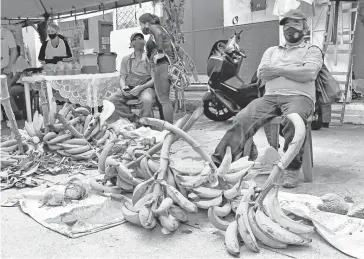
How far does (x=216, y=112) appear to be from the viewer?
7309 millimetres

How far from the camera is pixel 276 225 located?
2.38 meters

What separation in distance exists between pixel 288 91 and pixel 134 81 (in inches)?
113

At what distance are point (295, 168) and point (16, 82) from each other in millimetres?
6718

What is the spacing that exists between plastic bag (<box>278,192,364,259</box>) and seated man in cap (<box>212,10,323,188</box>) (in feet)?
2.77

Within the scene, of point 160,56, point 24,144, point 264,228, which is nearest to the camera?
point 264,228

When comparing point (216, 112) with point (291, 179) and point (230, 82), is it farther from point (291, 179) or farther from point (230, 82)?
point (291, 179)

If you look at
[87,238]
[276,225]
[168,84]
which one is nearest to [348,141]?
[168,84]

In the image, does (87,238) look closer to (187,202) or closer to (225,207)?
(187,202)

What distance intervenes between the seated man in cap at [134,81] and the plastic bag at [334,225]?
3257mm

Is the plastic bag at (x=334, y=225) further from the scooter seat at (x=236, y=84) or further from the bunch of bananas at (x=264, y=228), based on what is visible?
the scooter seat at (x=236, y=84)

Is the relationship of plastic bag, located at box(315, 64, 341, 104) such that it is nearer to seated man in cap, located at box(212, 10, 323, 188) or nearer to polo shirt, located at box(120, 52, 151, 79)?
seated man in cap, located at box(212, 10, 323, 188)

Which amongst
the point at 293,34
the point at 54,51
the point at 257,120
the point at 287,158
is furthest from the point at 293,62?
the point at 54,51

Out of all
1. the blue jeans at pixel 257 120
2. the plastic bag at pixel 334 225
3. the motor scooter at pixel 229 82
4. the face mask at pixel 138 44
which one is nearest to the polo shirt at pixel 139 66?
the face mask at pixel 138 44

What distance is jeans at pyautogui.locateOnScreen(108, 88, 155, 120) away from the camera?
5.65 meters
